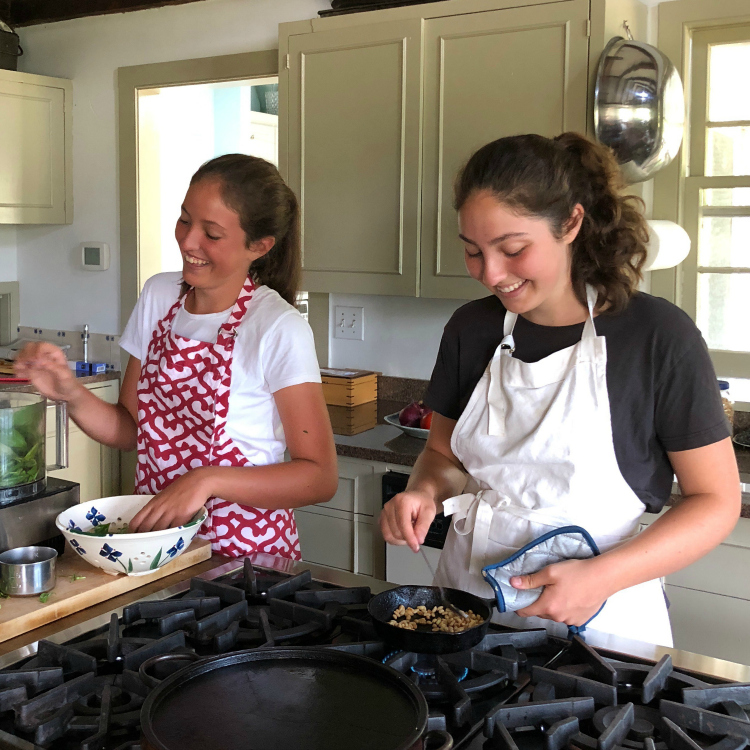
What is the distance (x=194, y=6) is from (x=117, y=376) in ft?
5.12

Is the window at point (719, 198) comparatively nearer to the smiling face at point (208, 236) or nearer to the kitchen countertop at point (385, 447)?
the kitchen countertop at point (385, 447)

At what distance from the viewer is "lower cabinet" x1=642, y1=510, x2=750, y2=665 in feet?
7.34

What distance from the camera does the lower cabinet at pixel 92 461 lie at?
3592mm

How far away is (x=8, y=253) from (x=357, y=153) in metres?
2.17

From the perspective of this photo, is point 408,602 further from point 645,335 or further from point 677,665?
point 645,335

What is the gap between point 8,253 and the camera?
14.0 ft

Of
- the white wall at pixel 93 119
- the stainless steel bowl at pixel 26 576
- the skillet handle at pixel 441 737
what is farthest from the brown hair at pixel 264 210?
the white wall at pixel 93 119

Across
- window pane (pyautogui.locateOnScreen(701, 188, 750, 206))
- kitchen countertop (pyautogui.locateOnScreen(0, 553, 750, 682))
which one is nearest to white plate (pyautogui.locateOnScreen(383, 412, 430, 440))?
window pane (pyautogui.locateOnScreen(701, 188, 750, 206))

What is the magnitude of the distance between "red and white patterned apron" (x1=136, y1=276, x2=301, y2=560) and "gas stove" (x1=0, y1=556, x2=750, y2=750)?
0.36 m

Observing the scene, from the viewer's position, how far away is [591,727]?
3.27 ft

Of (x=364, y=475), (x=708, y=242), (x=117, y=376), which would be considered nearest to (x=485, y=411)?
(x=364, y=475)

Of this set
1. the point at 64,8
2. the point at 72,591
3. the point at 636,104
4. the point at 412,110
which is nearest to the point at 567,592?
the point at 72,591

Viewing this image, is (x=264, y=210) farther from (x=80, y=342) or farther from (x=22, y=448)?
(x=80, y=342)

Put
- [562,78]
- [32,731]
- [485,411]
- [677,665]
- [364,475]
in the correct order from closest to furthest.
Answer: [32,731], [677,665], [485,411], [562,78], [364,475]
